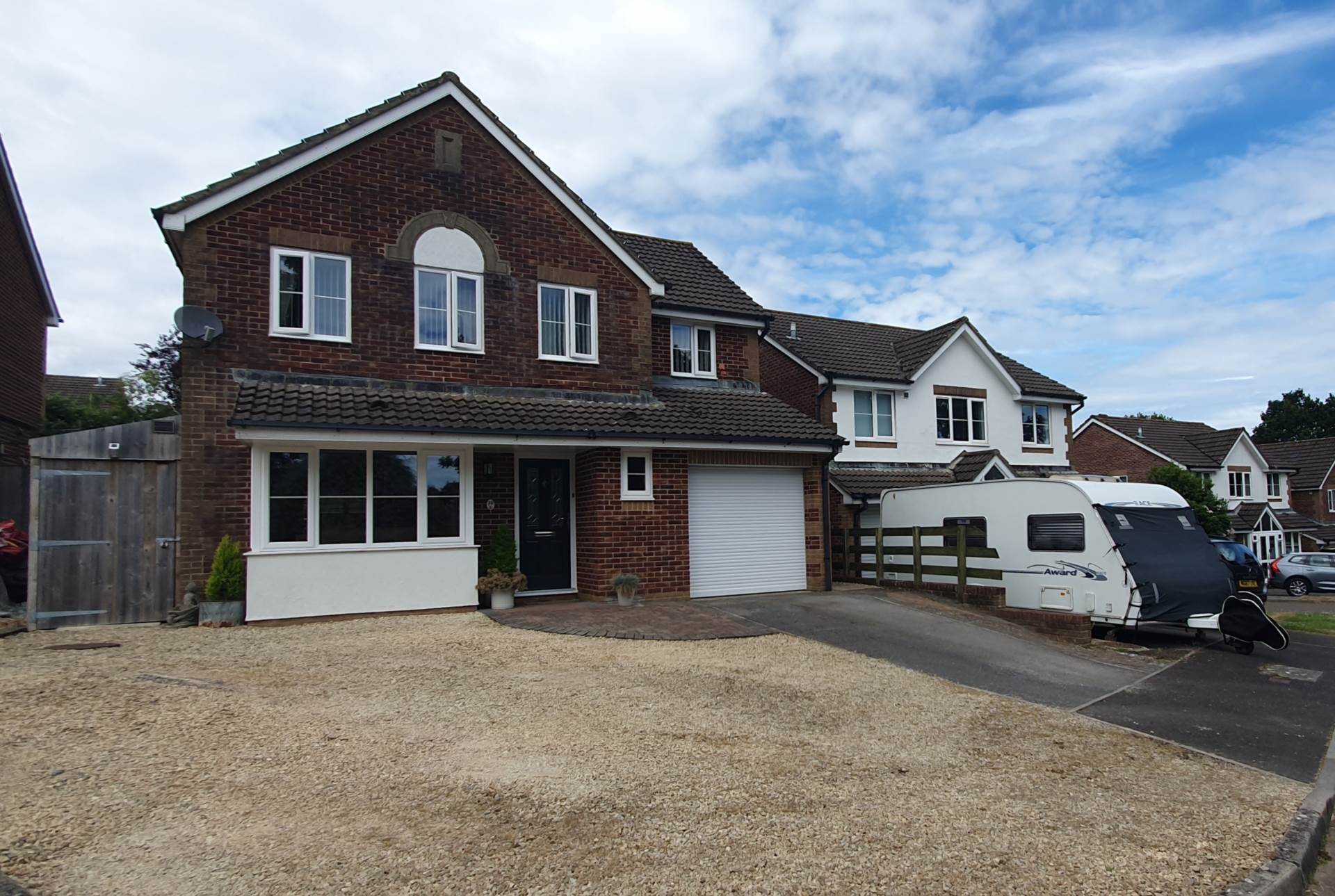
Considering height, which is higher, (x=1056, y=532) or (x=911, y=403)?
→ (x=911, y=403)

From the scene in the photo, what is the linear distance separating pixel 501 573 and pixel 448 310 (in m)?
4.45

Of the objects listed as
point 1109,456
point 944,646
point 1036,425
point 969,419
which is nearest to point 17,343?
point 944,646

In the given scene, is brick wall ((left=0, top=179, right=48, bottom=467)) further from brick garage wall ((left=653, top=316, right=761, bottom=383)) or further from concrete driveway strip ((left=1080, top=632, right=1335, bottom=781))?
concrete driveway strip ((left=1080, top=632, right=1335, bottom=781))

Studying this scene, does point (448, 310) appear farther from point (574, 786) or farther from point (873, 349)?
point (873, 349)

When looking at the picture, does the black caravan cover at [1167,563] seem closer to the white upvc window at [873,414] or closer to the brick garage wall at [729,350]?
the brick garage wall at [729,350]

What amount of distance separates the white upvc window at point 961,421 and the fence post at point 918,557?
9955 millimetres

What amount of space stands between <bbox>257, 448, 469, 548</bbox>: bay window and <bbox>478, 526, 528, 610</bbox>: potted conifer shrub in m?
0.59

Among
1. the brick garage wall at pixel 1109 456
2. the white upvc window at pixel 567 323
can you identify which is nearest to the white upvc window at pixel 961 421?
the white upvc window at pixel 567 323

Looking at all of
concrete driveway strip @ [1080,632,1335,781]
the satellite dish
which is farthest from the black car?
the satellite dish

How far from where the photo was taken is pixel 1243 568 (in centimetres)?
2172

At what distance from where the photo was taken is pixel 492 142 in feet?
46.8

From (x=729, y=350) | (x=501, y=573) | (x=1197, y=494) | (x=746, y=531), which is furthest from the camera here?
(x=1197, y=494)

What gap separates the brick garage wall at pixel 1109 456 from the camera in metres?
41.6

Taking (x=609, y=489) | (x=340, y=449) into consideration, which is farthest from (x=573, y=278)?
(x=340, y=449)
